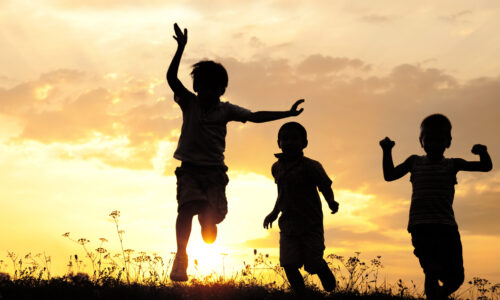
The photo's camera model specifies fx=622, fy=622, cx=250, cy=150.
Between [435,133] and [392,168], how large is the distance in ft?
2.33

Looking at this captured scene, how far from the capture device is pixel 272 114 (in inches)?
317

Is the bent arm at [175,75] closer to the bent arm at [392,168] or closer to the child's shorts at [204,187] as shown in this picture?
the child's shorts at [204,187]

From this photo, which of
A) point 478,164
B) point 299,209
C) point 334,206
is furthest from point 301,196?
point 478,164

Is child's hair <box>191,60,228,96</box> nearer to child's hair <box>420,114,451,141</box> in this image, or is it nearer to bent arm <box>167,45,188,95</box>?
bent arm <box>167,45,188,95</box>

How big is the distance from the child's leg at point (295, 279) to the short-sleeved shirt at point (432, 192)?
67.6 inches

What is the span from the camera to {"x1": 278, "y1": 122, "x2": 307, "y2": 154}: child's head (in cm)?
871

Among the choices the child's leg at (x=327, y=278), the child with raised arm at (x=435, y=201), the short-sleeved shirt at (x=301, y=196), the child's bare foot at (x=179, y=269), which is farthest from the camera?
the child's leg at (x=327, y=278)

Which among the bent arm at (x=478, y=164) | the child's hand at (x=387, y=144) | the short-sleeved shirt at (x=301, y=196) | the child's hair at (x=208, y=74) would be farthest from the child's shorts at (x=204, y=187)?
the bent arm at (x=478, y=164)

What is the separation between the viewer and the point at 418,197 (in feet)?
25.8

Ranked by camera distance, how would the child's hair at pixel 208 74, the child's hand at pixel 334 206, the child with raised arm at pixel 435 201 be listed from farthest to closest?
the child's hand at pixel 334 206, the child's hair at pixel 208 74, the child with raised arm at pixel 435 201

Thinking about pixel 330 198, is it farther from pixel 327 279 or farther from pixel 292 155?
pixel 327 279

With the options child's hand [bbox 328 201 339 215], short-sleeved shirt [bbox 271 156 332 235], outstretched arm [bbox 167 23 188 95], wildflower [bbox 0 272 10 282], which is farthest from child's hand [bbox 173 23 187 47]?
wildflower [bbox 0 272 10 282]

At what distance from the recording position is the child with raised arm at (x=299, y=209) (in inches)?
343

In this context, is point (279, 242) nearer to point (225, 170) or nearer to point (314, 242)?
point (314, 242)
